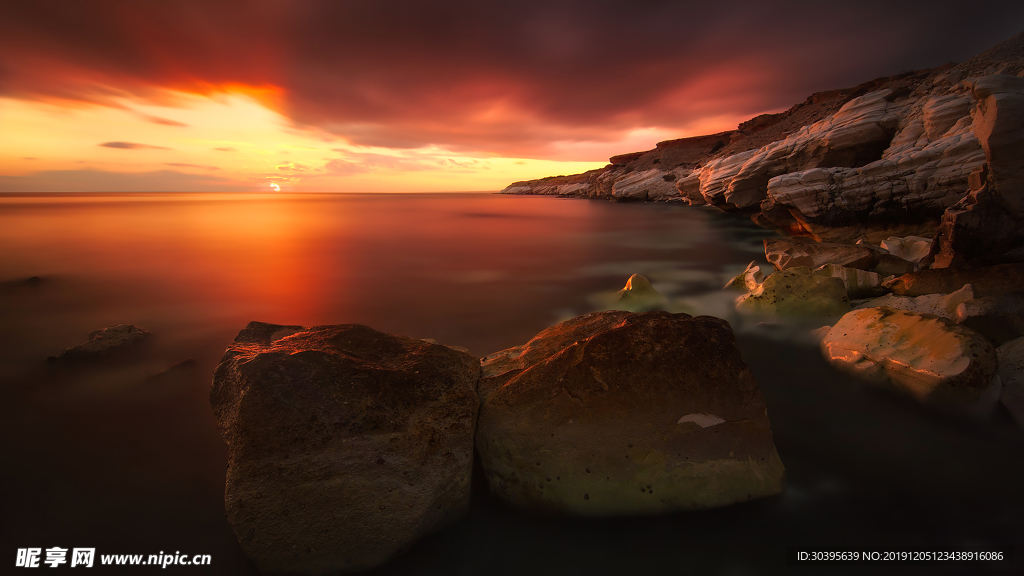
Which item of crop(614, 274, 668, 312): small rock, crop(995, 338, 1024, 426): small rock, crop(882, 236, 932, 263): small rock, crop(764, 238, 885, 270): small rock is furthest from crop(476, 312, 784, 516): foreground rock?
crop(882, 236, 932, 263): small rock

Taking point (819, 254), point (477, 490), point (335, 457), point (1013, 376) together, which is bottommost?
point (477, 490)

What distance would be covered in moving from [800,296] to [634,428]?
15.6 feet

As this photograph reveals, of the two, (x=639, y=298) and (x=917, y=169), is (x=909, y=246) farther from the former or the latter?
(x=639, y=298)

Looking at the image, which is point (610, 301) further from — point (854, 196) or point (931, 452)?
point (854, 196)

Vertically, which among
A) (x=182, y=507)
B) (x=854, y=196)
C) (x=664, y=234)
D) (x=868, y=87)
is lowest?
(x=182, y=507)

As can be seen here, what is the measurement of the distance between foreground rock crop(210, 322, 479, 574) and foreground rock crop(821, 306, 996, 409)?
417 cm

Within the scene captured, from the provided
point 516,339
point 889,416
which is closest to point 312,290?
point 516,339

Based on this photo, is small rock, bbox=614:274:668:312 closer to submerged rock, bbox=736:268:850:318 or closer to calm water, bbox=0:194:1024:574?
calm water, bbox=0:194:1024:574

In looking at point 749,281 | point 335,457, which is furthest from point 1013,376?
point 335,457

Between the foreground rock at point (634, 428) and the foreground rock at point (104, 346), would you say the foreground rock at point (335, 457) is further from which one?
the foreground rock at point (104, 346)

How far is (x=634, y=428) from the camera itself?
261 cm

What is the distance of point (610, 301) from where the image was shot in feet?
25.8

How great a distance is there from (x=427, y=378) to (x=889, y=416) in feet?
14.0

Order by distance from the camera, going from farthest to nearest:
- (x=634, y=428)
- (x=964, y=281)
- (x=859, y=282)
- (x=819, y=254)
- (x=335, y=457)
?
(x=819, y=254) → (x=859, y=282) → (x=964, y=281) → (x=634, y=428) → (x=335, y=457)
